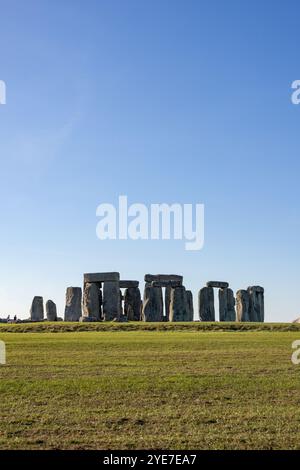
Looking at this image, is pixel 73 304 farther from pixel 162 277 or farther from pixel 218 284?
pixel 218 284

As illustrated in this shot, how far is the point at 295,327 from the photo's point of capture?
30078 millimetres

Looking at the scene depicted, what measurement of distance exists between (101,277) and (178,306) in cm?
580

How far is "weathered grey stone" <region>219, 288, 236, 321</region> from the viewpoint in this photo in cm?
4465

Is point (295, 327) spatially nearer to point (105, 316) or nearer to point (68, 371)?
point (105, 316)

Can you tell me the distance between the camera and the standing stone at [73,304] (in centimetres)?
4172

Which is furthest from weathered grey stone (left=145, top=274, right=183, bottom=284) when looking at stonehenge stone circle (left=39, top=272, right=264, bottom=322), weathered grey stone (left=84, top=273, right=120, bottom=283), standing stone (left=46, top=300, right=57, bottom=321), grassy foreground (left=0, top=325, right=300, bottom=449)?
grassy foreground (left=0, top=325, right=300, bottom=449)

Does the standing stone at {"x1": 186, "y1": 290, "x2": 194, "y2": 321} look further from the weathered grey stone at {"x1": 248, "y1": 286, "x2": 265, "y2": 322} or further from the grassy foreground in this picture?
the grassy foreground

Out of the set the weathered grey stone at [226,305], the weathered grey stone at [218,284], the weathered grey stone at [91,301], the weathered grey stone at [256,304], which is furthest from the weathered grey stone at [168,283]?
the weathered grey stone at [256,304]

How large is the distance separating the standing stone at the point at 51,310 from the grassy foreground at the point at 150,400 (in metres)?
27.1

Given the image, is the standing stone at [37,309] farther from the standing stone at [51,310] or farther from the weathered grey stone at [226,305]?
the weathered grey stone at [226,305]

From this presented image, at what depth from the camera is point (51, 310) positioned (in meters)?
44.4

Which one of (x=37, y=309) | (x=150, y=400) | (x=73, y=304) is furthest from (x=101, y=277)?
(x=150, y=400)

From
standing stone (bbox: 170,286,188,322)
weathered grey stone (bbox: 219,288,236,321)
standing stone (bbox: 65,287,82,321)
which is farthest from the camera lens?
weathered grey stone (bbox: 219,288,236,321)

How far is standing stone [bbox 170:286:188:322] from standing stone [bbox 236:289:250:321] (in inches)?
189
